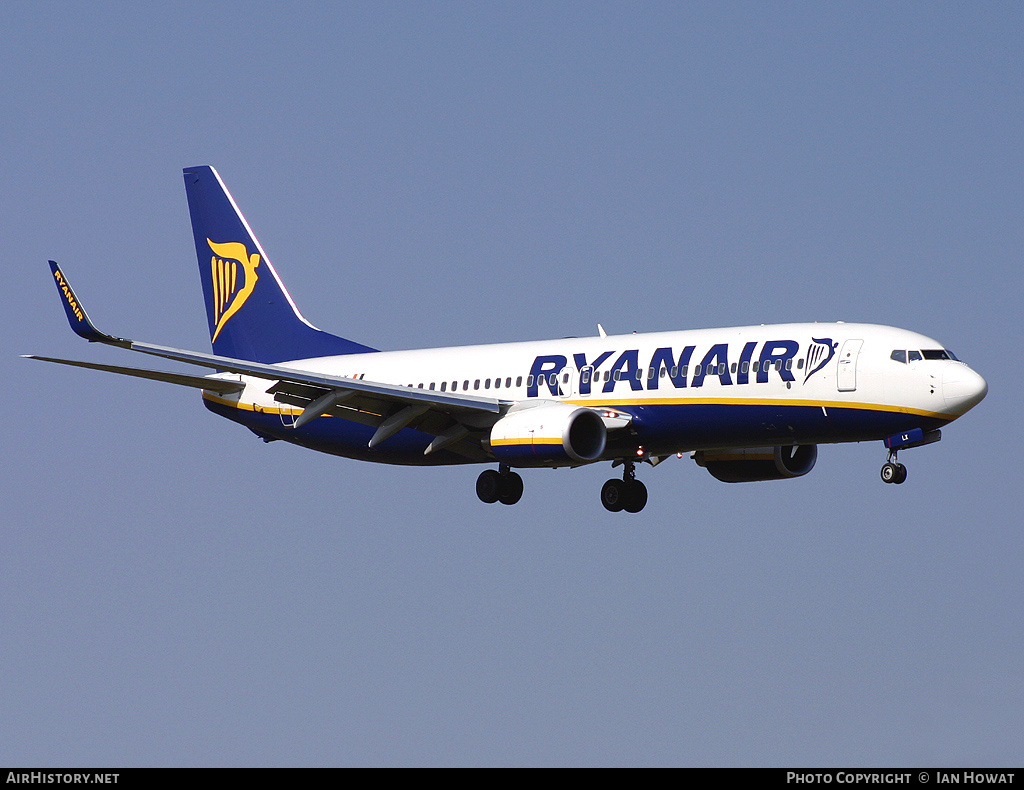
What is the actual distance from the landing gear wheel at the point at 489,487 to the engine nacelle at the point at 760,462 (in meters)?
6.28

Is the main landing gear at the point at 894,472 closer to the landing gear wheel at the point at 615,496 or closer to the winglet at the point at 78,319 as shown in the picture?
the landing gear wheel at the point at 615,496

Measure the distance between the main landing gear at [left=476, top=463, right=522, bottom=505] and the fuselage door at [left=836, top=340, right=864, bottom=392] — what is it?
11.6 metres

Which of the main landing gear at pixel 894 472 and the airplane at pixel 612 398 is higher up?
the airplane at pixel 612 398

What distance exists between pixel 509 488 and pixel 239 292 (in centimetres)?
1495

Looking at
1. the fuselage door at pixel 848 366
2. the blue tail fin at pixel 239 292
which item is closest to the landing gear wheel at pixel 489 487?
the blue tail fin at pixel 239 292

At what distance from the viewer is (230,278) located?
6091 cm

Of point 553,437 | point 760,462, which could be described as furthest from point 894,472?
point 553,437

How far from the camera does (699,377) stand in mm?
46156

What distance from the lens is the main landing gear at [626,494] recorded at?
52188 millimetres

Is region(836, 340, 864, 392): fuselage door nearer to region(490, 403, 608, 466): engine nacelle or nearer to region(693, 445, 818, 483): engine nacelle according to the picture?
region(490, 403, 608, 466): engine nacelle

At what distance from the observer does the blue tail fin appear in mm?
59406

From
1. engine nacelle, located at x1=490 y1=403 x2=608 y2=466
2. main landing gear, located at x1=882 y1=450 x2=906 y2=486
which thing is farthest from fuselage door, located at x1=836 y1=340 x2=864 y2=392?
engine nacelle, located at x1=490 y1=403 x2=608 y2=466
